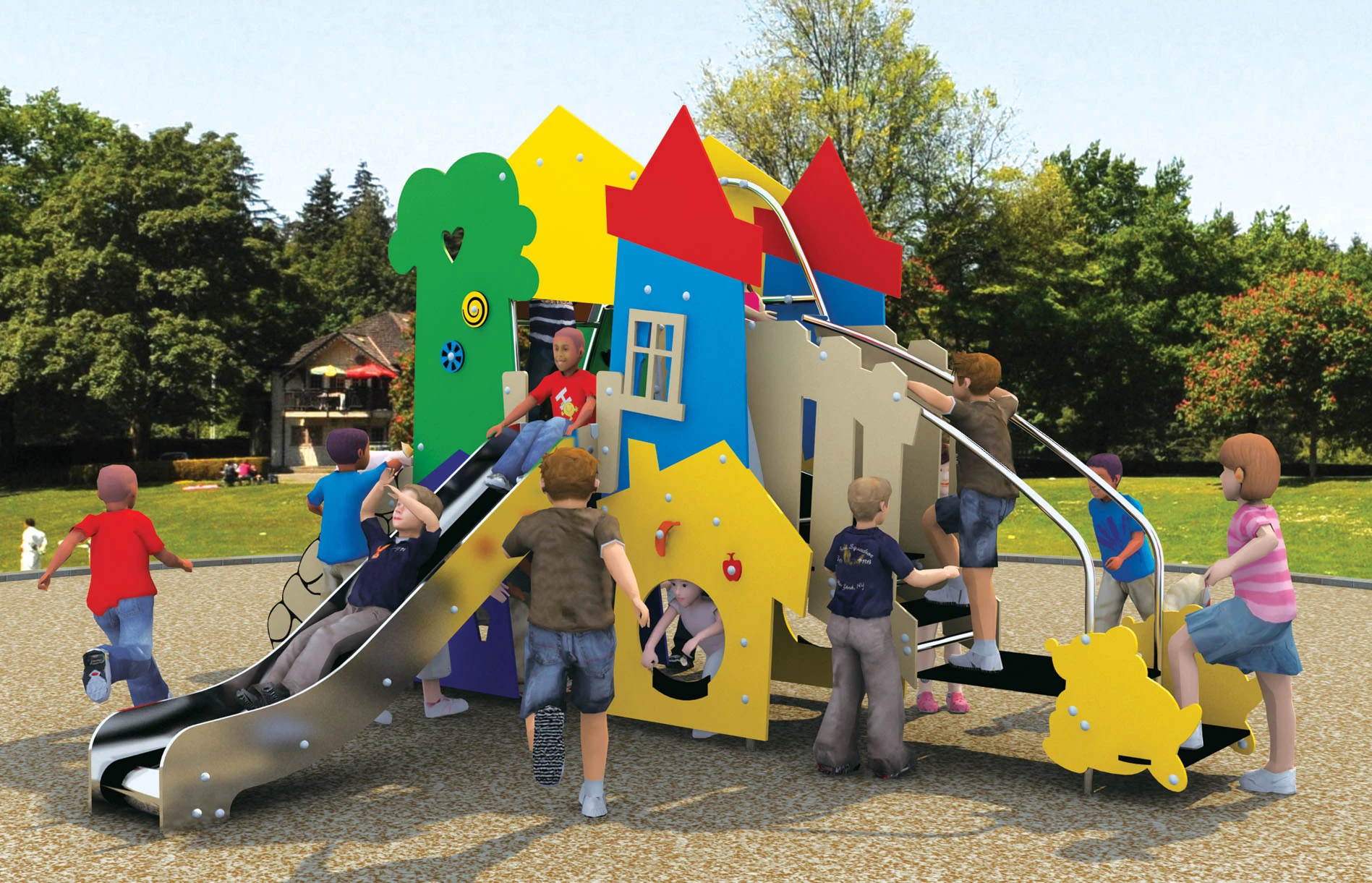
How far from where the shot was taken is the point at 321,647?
5.93 metres

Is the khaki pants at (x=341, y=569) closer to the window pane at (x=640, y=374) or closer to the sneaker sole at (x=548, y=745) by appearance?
the window pane at (x=640, y=374)

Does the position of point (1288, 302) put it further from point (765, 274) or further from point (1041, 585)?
point (765, 274)

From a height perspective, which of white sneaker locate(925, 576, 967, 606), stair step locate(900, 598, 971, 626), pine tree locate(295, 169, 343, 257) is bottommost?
stair step locate(900, 598, 971, 626)

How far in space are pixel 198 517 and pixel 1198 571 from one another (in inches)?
937

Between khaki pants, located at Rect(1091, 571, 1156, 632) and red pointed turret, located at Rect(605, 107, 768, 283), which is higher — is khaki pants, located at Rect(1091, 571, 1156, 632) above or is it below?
below

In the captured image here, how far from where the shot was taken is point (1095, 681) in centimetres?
541

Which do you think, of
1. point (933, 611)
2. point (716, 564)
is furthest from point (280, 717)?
point (933, 611)

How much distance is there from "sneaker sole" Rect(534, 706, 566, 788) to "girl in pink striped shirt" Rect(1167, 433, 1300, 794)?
2897mm

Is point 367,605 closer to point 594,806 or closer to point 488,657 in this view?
point 488,657

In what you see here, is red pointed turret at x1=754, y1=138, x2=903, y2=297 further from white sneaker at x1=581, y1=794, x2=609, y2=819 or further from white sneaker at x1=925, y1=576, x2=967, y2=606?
white sneaker at x1=581, y1=794, x2=609, y2=819

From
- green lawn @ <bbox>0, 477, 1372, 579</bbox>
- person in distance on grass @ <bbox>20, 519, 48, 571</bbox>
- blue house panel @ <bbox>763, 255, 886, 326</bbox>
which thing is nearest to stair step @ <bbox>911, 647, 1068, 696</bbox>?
blue house panel @ <bbox>763, 255, 886, 326</bbox>

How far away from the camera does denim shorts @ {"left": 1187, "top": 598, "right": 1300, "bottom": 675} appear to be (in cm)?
534

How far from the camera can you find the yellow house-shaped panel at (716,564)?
6273mm

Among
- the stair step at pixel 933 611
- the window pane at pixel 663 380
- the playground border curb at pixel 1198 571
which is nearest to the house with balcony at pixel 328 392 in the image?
the playground border curb at pixel 1198 571
